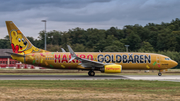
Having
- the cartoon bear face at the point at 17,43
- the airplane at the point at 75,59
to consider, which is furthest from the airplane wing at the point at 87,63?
the cartoon bear face at the point at 17,43

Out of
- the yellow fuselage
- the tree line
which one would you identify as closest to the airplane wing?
the yellow fuselage

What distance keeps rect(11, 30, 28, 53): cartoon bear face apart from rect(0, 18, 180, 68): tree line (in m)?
43.9

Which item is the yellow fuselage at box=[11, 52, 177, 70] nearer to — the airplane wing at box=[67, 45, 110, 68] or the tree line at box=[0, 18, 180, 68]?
the airplane wing at box=[67, 45, 110, 68]

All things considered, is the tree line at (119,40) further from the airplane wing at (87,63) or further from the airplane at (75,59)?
the airplane wing at (87,63)

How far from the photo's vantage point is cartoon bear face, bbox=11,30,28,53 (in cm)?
3497

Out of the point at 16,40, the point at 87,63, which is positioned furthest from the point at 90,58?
the point at 16,40

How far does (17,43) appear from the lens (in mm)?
35062

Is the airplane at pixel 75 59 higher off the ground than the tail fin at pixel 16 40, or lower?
lower

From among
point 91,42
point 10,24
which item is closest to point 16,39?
point 10,24

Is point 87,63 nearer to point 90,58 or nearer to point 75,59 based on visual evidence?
point 90,58

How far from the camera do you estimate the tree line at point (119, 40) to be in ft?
281

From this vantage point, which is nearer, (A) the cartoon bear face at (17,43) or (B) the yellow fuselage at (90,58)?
(B) the yellow fuselage at (90,58)

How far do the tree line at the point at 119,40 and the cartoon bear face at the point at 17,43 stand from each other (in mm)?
43857

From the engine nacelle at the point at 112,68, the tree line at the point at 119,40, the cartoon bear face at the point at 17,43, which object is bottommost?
the engine nacelle at the point at 112,68
